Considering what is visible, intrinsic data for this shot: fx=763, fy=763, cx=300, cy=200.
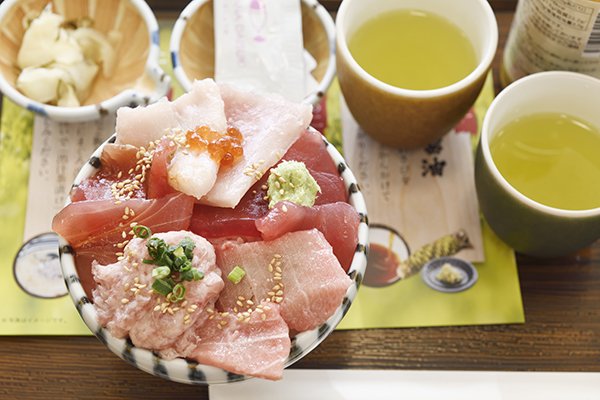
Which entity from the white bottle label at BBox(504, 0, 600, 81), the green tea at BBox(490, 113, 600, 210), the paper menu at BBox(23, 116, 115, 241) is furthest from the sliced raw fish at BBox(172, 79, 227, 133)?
the white bottle label at BBox(504, 0, 600, 81)

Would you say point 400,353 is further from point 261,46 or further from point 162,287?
point 261,46

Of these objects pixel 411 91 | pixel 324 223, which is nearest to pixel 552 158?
pixel 411 91

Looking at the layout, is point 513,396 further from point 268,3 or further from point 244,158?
point 268,3

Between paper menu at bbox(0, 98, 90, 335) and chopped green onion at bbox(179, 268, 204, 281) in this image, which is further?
paper menu at bbox(0, 98, 90, 335)

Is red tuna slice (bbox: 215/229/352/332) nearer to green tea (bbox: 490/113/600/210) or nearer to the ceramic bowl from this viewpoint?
the ceramic bowl

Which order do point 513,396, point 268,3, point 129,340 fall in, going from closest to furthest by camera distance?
point 129,340 < point 513,396 < point 268,3

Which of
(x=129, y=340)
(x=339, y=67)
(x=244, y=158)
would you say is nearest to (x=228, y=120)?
(x=244, y=158)
